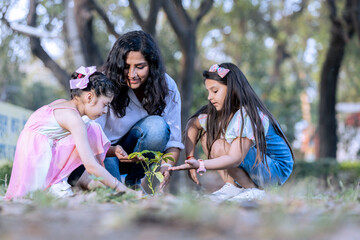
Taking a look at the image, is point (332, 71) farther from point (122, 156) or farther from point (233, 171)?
point (122, 156)

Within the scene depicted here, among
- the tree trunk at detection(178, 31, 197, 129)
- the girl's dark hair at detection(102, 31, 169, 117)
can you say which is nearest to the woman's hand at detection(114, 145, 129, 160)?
the girl's dark hair at detection(102, 31, 169, 117)

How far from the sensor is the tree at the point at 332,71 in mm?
9273

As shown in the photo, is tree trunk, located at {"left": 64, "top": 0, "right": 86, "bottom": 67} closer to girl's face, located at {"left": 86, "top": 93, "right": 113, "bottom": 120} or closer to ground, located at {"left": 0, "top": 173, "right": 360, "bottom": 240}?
girl's face, located at {"left": 86, "top": 93, "right": 113, "bottom": 120}

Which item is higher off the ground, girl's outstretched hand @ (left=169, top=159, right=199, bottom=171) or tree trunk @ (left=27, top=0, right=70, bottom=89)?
tree trunk @ (left=27, top=0, right=70, bottom=89)

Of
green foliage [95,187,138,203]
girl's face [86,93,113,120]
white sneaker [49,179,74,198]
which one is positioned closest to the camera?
green foliage [95,187,138,203]

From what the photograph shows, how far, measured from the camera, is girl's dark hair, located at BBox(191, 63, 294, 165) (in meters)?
3.43

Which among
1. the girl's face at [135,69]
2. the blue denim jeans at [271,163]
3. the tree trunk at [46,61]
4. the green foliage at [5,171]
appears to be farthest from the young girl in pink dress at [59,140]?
the tree trunk at [46,61]

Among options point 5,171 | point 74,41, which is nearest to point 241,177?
point 5,171

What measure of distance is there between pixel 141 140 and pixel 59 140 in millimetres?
662

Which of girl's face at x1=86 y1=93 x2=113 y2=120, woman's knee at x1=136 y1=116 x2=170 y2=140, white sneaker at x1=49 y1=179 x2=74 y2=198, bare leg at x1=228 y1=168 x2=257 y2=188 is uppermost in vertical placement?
girl's face at x1=86 y1=93 x2=113 y2=120

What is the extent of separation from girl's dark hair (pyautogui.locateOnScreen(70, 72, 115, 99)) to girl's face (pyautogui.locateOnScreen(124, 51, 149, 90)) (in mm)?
222

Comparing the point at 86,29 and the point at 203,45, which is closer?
the point at 86,29

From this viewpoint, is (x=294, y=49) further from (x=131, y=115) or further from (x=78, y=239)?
(x=78, y=239)

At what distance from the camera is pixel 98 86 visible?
3205 mm
